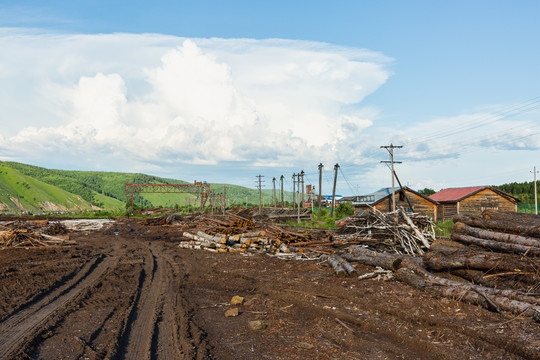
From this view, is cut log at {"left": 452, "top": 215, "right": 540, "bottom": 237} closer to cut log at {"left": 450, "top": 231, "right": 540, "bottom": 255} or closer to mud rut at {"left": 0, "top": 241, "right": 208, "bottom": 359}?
cut log at {"left": 450, "top": 231, "right": 540, "bottom": 255}

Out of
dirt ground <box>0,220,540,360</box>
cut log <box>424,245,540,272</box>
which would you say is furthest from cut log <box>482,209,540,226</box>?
dirt ground <box>0,220,540,360</box>

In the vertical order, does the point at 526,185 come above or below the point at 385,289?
above

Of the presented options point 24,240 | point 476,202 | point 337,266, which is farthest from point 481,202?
point 24,240

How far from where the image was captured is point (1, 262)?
14.9 meters

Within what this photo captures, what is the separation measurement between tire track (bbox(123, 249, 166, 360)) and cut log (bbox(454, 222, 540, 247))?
10378 millimetres

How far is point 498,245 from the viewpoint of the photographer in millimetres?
11289

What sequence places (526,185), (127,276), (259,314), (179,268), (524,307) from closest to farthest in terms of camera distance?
(524,307) → (259,314) → (127,276) → (179,268) → (526,185)

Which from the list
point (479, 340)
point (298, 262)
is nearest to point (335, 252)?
point (298, 262)

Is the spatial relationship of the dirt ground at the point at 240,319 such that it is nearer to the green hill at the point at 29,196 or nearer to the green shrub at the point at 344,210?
the green shrub at the point at 344,210

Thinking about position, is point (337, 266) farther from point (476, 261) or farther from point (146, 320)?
point (146, 320)

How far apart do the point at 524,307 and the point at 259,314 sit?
19.1 ft

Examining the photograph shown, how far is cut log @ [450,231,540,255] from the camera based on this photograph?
10332 millimetres

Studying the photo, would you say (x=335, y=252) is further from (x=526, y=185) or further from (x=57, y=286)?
(x=526, y=185)

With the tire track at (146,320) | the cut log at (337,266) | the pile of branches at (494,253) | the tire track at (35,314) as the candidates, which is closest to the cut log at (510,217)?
the pile of branches at (494,253)
